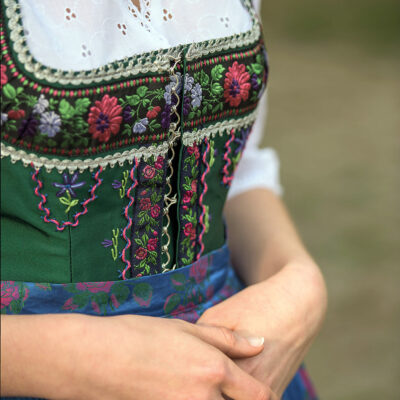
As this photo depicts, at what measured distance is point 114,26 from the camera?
74 centimetres

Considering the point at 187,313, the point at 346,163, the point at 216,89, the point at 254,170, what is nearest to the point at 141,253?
the point at 187,313

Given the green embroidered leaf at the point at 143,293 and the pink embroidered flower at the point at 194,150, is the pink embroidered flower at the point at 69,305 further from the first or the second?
the pink embroidered flower at the point at 194,150

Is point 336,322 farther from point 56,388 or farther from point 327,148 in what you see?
point 56,388

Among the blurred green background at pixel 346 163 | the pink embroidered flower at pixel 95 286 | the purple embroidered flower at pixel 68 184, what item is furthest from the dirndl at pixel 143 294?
the blurred green background at pixel 346 163

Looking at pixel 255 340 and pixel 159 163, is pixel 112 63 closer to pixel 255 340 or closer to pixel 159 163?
pixel 159 163

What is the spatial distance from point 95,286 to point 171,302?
0.39 feet

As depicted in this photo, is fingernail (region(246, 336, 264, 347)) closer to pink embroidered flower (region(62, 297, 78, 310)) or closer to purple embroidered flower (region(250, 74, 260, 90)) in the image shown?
pink embroidered flower (region(62, 297, 78, 310))

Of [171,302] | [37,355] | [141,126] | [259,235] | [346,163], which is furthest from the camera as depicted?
[346,163]

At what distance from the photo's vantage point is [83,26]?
0.71 meters

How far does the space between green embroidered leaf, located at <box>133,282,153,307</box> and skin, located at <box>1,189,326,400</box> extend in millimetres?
72

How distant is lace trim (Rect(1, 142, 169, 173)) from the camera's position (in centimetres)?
66

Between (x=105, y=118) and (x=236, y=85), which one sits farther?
(x=236, y=85)

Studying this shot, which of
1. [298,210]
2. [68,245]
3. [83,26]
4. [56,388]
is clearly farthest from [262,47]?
[298,210]

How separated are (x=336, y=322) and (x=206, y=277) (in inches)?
72.4
